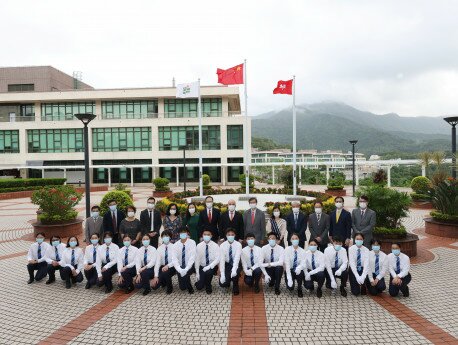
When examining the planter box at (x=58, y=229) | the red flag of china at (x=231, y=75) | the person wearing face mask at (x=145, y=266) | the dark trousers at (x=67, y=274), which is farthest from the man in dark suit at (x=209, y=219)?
the red flag of china at (x=231, y=75)

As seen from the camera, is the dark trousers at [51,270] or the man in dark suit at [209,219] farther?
the man in dark suit at [209,219]

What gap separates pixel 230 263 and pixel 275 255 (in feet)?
3.11

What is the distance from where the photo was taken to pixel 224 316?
596cm

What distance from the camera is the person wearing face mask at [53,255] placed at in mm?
7691

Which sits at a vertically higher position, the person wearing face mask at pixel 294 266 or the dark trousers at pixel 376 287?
the person wearing face mask at pixel 294 266

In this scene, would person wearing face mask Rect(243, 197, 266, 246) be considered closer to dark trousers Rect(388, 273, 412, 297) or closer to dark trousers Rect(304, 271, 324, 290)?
dark trousers Rect(304, 271, 324, 290)

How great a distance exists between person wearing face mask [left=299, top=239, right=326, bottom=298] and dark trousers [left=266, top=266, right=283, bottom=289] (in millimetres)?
426

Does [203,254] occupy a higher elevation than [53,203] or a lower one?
lower

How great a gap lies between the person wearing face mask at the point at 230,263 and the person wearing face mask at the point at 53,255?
144 inches

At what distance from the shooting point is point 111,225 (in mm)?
8875

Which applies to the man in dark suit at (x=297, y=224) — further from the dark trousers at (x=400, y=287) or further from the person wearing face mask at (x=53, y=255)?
the person wearing face mask at (x=53, y=255)

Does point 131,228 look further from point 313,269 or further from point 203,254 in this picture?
point 313,269

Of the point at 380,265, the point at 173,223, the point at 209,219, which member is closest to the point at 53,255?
the point at 173,223

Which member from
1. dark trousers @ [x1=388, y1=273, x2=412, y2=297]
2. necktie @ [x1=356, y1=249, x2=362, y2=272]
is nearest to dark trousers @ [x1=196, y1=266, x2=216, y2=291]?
necktie @ [x1=356, y1=249, x2=362, y2=272]
